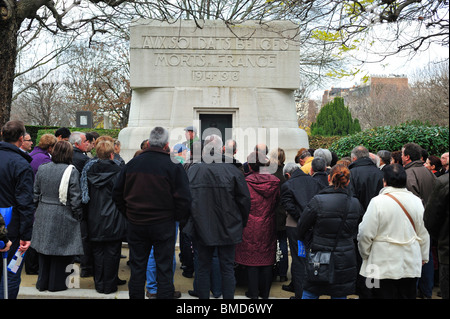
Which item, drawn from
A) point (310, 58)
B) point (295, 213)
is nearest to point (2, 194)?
point (295, 213)

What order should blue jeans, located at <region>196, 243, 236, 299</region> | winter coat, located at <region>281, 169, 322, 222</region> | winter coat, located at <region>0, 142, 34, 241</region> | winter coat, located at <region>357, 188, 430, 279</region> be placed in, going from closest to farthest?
winter coat, located at <region>357, 188, 430, 279</region>, winter coat, located at <region>0, 142, 34, 241</region>, blue jeans, located at <region>196, 243, 236, 299</region>, winter coat, located at <region>281, 169, 322, 222</region>

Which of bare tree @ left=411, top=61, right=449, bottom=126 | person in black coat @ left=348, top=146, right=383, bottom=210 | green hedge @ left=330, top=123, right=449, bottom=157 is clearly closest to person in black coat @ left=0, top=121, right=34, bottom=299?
person in black coat @ left=348, top=146, right=383, bottom=210

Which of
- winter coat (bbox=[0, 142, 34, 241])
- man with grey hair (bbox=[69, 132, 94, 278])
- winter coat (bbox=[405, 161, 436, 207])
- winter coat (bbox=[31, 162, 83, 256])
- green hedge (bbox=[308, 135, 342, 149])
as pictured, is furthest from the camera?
green hedge (bbox=[308, 135, 342, 149])

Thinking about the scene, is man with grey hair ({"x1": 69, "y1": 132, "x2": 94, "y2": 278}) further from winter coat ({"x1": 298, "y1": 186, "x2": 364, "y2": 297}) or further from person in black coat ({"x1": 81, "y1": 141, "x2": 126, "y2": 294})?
winter coat ({"x1": 298, "y1": 186, "x2": 364, "y2": 297})

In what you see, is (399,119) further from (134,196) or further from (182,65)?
(134,196)

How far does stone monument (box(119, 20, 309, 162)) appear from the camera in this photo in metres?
14.1

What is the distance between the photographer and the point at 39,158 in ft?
21.1

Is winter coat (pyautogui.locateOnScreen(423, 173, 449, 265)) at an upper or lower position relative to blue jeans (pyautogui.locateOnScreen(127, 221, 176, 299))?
upper

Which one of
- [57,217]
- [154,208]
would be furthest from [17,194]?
[154,208]

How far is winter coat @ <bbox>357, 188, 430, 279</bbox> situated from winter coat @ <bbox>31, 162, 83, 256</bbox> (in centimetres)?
344

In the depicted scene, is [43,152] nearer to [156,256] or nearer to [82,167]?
[82,167]

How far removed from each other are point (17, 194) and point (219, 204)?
2.10 metres

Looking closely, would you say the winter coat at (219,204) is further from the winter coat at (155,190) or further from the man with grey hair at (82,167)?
the man with grey hair at (82,167)

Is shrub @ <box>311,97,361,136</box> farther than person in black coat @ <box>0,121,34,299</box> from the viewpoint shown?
Yes
